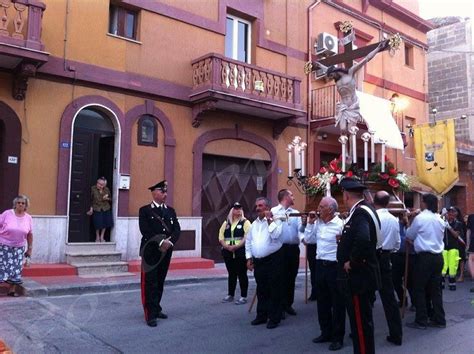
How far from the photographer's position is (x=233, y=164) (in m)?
14.1

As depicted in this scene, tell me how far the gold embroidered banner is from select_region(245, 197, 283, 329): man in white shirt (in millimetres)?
7042

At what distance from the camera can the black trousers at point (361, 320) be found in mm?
4621

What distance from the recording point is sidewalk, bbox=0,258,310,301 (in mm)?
8367

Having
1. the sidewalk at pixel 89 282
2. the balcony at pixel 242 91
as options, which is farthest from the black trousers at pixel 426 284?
the balcony at pixel 242 91

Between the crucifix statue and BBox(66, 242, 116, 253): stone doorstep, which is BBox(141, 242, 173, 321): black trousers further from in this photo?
BBox(66, 242, 116, 253): stone doorstep

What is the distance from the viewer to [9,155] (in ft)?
32.3

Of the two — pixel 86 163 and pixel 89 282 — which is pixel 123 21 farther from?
pixel 89 282

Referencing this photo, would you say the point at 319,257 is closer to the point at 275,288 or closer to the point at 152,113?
the point at 275,288

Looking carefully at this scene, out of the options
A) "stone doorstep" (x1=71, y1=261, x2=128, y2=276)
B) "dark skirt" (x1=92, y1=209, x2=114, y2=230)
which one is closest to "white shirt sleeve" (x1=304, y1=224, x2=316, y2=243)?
"stone doorstep" (x1=71, y1=261, x2=128, y2=276)

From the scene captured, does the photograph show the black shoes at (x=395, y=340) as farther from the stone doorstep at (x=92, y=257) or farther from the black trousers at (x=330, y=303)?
the stone doorstep at (x=92, y=257)

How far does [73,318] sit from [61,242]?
12.9 feet

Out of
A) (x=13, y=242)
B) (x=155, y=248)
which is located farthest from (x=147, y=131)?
(x=155, y=248)

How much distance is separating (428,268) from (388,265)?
0.95 metres

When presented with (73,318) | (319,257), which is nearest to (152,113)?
(73,318)
